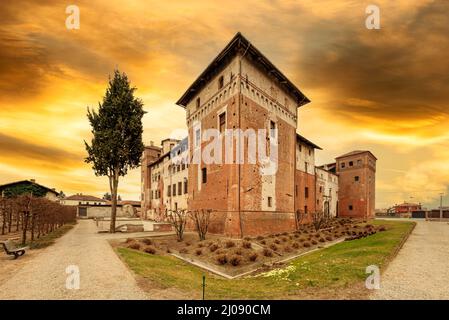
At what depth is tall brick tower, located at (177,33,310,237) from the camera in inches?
744

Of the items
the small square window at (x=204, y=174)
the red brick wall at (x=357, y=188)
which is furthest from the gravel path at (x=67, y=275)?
the red brick wall at (x=357, y=188)

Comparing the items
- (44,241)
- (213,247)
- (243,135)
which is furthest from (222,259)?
(44,241)

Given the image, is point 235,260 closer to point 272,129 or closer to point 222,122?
point 222,122

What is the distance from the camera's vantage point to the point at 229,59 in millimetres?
20094

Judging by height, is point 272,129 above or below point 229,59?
below

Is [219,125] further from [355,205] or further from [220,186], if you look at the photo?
[355,205]

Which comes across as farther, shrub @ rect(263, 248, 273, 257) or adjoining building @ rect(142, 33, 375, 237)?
adjoining building @ rect(142, 33, 375, 237)

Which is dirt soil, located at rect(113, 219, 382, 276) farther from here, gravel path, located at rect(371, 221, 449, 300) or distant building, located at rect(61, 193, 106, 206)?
distant building, located at rect(61, 193, 106, 206)

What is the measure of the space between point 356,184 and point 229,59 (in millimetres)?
37104

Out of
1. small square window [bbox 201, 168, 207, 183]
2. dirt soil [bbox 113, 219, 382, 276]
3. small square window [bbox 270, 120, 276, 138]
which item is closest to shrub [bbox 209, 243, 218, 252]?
dirt soil [bbox 113, 219, 382, 276]

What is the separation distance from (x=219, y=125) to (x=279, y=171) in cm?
692

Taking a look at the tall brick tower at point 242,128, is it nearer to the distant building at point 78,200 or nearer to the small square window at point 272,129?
the small square window at point 272,129

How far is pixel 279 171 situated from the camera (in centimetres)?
2311
